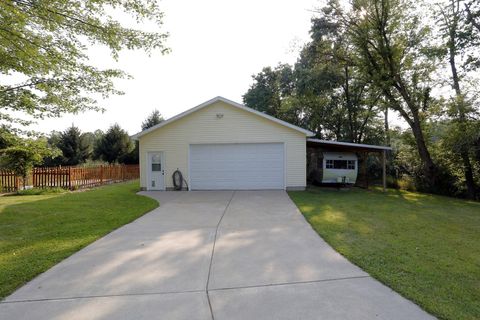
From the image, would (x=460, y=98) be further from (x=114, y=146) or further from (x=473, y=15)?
(x=114, y=146)

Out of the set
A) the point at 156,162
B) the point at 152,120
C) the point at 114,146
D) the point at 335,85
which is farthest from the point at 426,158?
the point at 114,146

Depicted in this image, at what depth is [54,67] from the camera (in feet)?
27.3

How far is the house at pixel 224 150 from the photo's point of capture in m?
12.5

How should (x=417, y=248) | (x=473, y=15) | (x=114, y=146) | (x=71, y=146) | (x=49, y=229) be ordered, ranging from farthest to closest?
1. (x=114, y=146)
2. (x=71, y=146)
3. (x=473, y=15)
4. (x=49, y=229)
5. (x=417, y=248)

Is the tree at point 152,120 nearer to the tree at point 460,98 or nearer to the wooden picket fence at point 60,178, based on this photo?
the wooden picket fence at point 60,178

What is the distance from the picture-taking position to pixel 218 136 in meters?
12.8

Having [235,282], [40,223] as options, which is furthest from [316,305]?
[40,223]

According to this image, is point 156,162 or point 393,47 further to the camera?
point 393,47

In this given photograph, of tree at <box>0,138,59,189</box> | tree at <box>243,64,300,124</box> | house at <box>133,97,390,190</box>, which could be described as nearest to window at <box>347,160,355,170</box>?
house at <box>133,97,390,190</box>

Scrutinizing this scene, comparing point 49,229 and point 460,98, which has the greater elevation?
point 460,98

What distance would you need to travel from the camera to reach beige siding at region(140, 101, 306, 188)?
1253 centimetres

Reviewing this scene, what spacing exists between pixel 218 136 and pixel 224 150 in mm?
737

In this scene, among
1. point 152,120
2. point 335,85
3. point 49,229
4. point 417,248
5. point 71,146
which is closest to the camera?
point 417,248

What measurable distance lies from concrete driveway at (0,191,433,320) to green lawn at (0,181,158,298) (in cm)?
32
